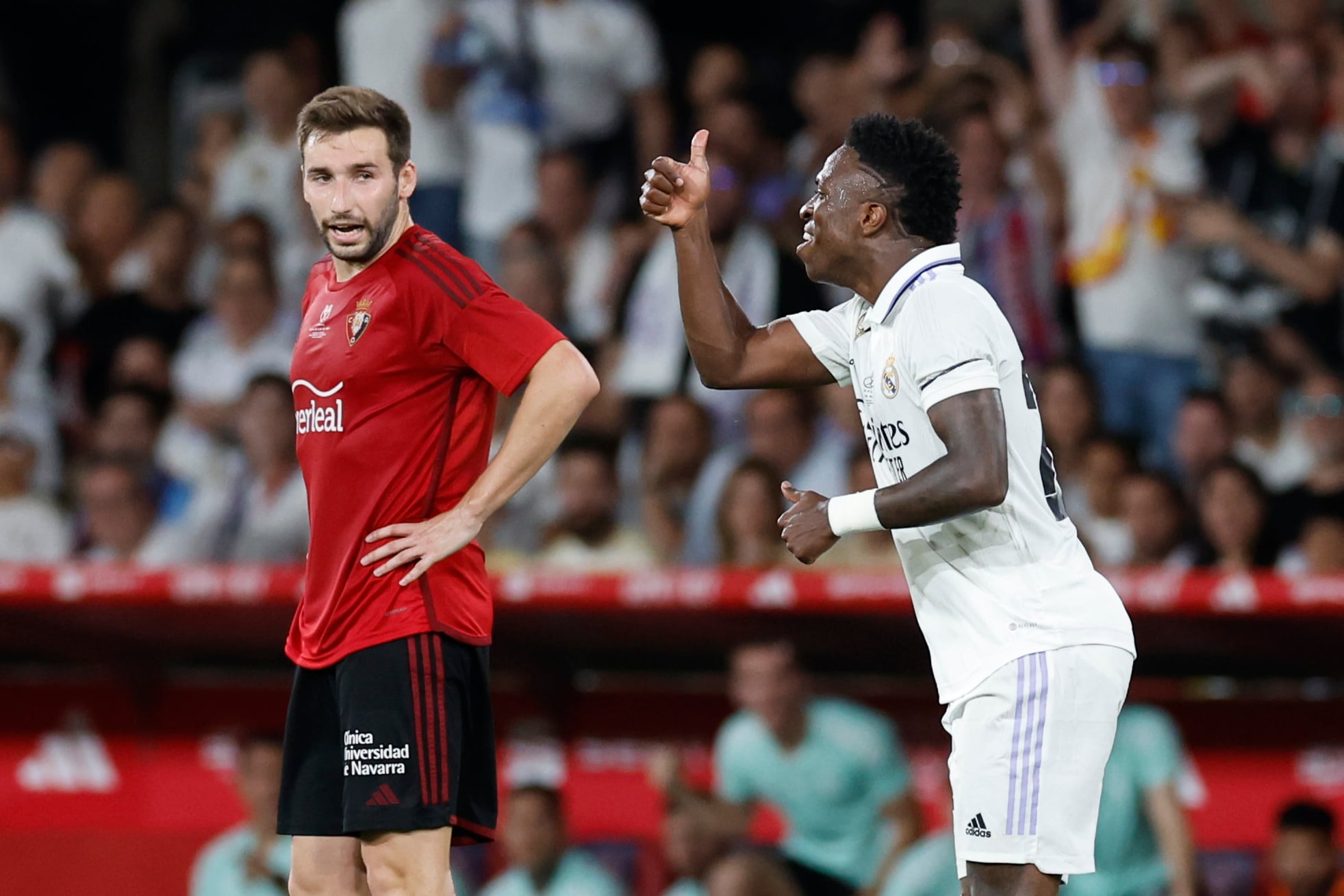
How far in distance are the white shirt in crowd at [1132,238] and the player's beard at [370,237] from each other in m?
5.31

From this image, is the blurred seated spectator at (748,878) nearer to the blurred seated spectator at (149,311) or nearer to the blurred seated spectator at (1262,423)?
the blurred seated spectator at (1262,423)

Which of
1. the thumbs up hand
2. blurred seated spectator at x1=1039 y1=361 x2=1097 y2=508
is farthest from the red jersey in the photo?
blurred seated spectator at x1=1039 y1=361 x2=1097 y2=508

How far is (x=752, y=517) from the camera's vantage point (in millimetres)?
7887

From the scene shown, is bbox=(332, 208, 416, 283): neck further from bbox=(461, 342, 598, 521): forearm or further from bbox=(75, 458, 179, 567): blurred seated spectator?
bbox=(75, 458, 179, 567): blurred seated spectator

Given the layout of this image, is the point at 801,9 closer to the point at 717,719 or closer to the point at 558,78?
the point at 558,78

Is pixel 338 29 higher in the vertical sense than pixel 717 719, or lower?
higher

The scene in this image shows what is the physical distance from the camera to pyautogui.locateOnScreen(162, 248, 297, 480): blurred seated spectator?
9914 mm

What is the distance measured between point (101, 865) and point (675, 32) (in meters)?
6.53

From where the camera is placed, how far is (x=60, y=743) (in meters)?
9.28

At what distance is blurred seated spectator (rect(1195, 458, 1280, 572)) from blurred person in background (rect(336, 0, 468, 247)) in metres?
4.40

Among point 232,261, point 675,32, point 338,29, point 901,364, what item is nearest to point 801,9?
point 675,32

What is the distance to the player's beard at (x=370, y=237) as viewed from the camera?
4457 mm

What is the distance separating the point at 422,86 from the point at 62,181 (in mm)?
2735

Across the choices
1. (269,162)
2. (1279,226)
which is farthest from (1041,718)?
(269,162)
